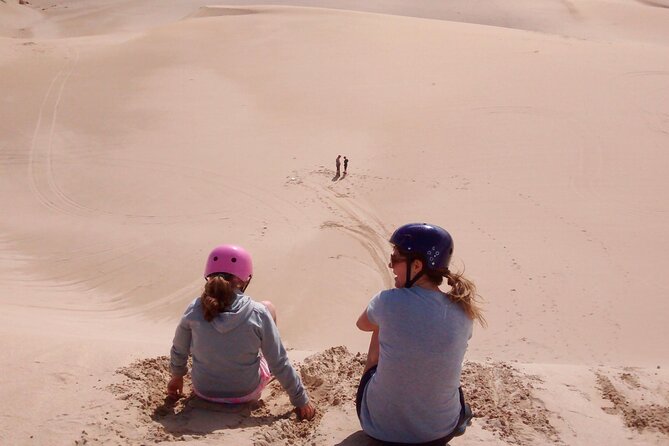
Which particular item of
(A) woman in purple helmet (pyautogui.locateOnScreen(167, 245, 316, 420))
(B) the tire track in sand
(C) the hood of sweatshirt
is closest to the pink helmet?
(A) woman in purple helmet (pyautogui.locateOnScreen(167, 245, 316, 420))

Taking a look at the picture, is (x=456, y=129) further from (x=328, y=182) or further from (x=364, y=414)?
(x=364, y=414)

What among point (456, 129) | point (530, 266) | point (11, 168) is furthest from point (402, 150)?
point (11, 168)

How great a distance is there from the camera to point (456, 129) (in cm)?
1459

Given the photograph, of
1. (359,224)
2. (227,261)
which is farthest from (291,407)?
(359,224)

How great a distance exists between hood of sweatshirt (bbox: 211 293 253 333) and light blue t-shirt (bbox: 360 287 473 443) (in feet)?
2.30

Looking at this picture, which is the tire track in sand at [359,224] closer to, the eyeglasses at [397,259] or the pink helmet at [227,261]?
the pink helmet at [227,261]

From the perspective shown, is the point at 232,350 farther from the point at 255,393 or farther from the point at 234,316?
the point at 255,393

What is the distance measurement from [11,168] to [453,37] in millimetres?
12282

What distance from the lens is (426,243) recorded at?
351 centimetres

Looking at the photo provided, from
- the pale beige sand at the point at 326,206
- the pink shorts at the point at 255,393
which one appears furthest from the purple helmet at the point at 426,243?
the pink shorts at the point at 255,393

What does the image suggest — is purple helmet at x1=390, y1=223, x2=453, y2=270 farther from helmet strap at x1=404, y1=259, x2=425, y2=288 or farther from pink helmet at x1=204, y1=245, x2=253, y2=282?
pink helmet at x1=204, y1=245, x2=253, y2=282

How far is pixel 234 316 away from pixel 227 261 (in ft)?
0.93

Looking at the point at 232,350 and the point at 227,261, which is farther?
the point at 232,350

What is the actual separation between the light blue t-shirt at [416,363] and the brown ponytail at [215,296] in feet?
2.48
